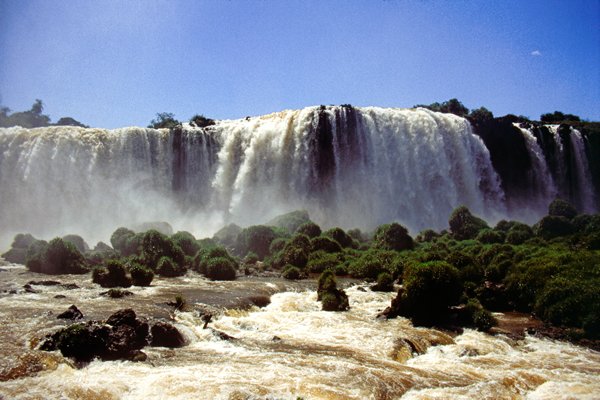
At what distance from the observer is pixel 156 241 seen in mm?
22000

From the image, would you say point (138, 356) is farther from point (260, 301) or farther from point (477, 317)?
point (477, 317)

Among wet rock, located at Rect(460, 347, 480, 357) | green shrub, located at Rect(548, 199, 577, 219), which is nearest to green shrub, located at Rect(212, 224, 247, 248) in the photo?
wet rock, located at Rect(460, 347, 480, 357)

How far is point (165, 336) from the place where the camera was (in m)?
10.3

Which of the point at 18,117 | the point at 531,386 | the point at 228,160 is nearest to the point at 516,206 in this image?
the point at 228,160

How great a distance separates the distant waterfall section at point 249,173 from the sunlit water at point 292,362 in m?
23.0

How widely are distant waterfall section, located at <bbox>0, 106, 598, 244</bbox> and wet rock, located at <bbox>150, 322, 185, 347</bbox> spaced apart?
82.9 feet

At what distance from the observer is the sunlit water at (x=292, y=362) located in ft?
25.1

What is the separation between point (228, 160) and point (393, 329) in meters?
28.4

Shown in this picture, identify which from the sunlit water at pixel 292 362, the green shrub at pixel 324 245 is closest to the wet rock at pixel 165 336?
the sunlit water at pixel 292 362

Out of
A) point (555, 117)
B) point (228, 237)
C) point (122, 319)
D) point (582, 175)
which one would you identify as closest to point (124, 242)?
point (228, 237)

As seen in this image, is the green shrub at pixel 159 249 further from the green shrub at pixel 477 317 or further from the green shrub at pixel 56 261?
the green shrub at pixel 477 317

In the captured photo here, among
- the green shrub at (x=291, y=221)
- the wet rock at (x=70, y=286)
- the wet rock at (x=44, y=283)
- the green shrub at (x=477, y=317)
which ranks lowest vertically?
the green shrub at (x=477, y=317)

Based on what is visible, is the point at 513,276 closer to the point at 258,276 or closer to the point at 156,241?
the point at 258,276

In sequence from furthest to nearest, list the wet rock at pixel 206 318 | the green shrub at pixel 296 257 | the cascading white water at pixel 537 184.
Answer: the cascading white water at pixel 537 184
the green shrub at pixel 296 257
the wet rock at pixel 206 318
